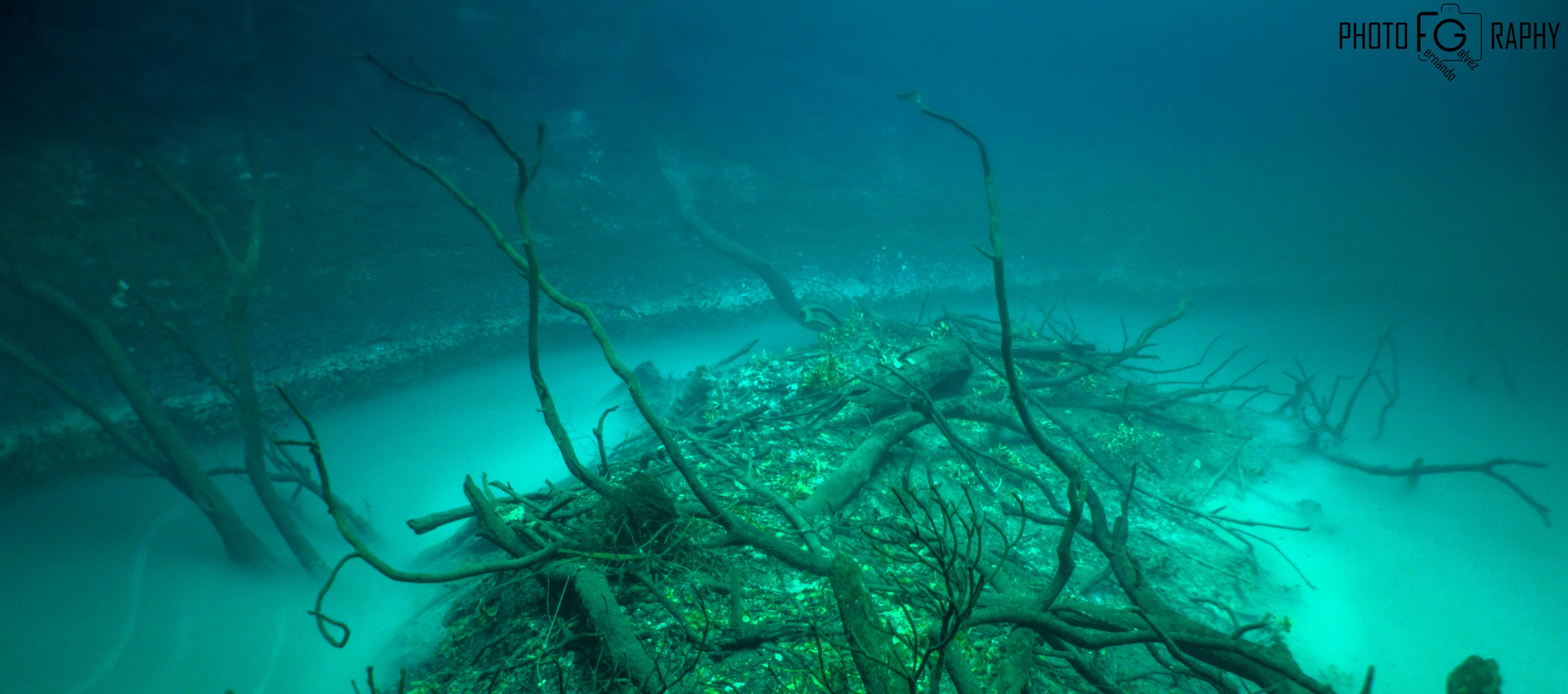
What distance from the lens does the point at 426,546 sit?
6.84 meters

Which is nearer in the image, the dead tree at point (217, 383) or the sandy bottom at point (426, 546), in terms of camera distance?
the dead tree at point (217, 383)

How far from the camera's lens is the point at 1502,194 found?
20.4 metres

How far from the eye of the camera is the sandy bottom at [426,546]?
16.6 ft

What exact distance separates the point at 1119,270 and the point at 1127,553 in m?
15.1

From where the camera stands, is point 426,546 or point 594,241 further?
point 594,241

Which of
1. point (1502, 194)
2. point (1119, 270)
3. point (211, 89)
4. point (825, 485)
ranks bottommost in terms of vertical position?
point (825, 485)

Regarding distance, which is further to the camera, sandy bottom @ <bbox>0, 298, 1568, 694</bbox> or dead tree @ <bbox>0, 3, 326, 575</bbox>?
sandy bottom @ <bbox>0, 298, 1568, 694</bbox>

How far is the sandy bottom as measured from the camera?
16.6 ft

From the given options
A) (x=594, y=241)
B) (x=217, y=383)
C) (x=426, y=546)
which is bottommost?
(x=426, y=546)

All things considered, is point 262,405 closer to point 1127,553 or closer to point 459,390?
point 459,390

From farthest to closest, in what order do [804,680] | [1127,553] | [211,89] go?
[211,89] < [1127,553] < [804,680]

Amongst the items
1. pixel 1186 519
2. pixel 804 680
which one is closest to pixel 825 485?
pixel 804 680


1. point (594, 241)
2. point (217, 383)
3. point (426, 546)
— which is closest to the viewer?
point (217, 383)

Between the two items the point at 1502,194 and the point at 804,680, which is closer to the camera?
the point at 804,680
